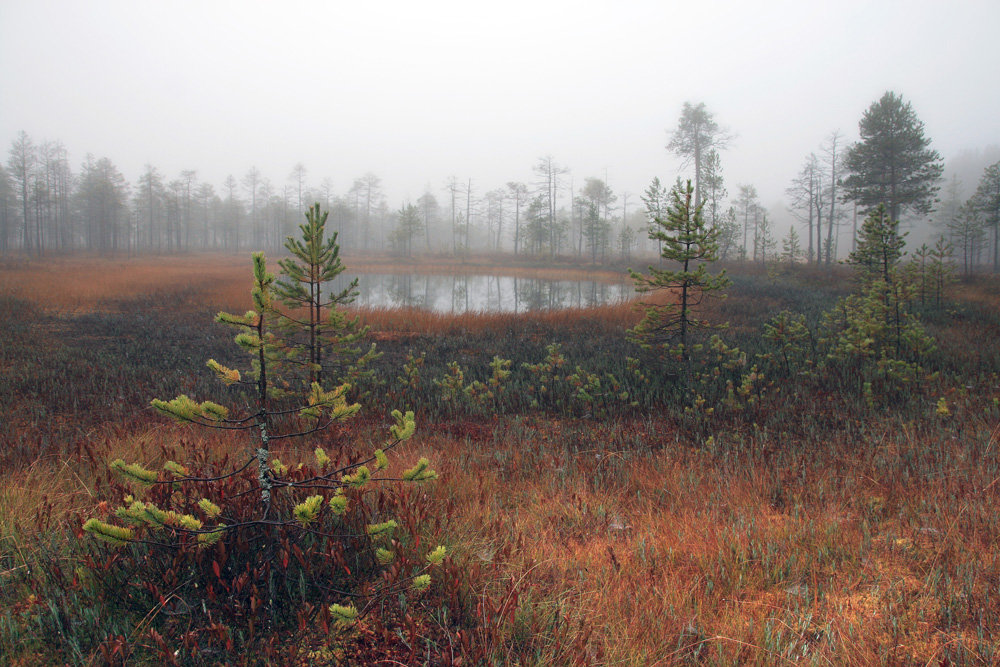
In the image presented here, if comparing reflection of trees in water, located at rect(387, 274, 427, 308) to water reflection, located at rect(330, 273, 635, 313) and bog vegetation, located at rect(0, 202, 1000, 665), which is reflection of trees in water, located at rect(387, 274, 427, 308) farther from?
bog vegetation, located at rect(0, 202, 1000, 665)

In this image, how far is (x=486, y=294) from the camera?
26828 mm

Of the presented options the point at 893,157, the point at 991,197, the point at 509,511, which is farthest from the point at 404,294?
the point at 991,197

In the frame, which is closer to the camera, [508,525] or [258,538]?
[258,538]

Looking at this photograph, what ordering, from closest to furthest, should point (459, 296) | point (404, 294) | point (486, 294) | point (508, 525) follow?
point (508, 525), point (459, 296), point (404, 294), point (486, 294)

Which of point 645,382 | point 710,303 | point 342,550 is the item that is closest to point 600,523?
point 342,550

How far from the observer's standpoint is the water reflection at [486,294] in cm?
2105

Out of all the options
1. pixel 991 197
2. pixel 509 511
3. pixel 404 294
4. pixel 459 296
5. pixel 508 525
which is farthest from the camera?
pixel 991 197

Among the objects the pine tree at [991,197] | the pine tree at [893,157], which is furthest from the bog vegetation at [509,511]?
the pine tree at [991,197]

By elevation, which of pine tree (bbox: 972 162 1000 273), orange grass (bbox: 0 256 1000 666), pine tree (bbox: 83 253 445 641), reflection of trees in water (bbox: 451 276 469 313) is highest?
pine tree (bbox: 972 162 1000 273)

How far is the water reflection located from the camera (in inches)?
829

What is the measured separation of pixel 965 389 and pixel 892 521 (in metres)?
5.68

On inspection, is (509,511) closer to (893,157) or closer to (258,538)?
(258,538)

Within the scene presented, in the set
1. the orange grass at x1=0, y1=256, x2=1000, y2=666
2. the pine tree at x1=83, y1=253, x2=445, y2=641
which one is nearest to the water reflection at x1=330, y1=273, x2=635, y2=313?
the orange grass at x1=0, y1=256, x2=1000, y2=666

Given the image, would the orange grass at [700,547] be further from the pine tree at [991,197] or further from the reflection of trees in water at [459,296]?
the pine tree at [991,197]
